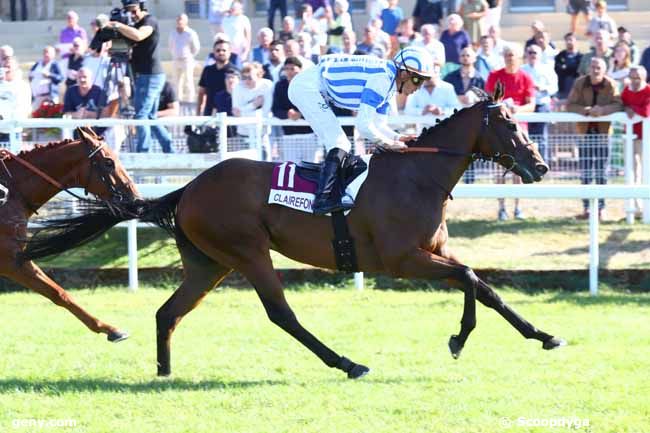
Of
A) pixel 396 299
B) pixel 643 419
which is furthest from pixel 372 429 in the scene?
pixel 396 299

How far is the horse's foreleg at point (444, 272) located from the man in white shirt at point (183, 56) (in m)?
9.34

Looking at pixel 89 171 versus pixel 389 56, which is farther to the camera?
pixel 389 56

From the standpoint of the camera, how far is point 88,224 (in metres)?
7.79

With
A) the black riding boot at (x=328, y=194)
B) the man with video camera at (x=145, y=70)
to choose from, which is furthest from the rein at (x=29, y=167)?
the man with video camera at (x=145, y=70)

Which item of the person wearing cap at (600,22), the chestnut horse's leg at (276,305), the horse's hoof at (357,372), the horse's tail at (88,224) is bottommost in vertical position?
the horse's hoof at (357,372)

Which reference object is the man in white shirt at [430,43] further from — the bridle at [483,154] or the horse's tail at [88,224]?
the horse's tail at [88,224]

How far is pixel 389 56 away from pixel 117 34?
4.45 meters

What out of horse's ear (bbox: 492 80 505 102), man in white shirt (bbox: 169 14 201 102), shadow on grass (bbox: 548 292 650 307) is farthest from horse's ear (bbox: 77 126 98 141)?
man in white shirt (bbox: 169 14 201 102)

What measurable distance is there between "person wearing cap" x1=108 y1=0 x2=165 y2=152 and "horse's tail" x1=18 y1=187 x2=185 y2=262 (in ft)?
12.0

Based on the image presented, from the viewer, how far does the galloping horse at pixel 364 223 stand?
7168mm

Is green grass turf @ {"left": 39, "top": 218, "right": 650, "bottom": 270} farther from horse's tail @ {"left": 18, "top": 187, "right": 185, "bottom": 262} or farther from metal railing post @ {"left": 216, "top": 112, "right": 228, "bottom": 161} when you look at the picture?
horse's tail @ {"left": 18, "top": 187, "right": 185, "bottom": 262}

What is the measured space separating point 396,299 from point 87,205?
3.28 m

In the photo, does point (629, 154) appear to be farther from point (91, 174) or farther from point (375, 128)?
point (91, 174)

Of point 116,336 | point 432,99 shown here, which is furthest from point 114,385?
point 432,99
